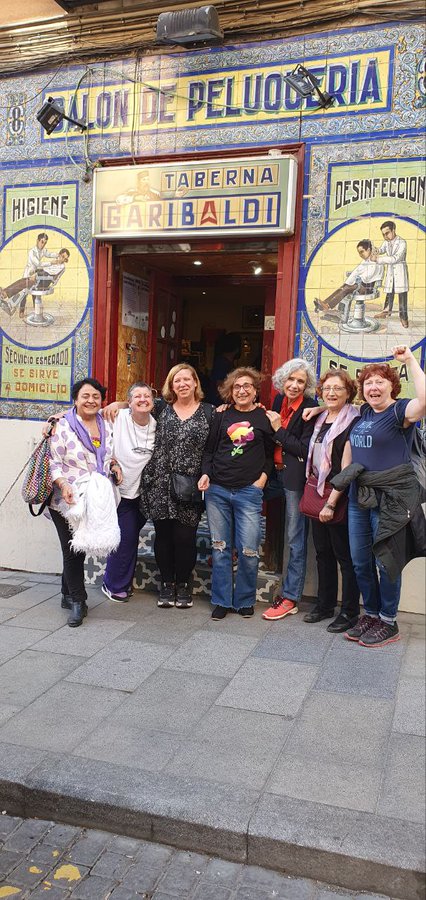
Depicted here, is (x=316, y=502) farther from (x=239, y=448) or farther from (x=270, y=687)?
(x=270, y=687)

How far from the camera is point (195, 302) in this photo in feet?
31.1

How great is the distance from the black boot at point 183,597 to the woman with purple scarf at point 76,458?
723 mm

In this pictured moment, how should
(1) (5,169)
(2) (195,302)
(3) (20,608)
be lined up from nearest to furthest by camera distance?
(3) (20,608) → (1) (5,169) → (2) (195,302)

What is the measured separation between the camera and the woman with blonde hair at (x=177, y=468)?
5.74 m

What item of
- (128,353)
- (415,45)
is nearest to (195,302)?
(128,353)

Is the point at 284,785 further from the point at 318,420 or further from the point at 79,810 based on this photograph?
the point at 318,420

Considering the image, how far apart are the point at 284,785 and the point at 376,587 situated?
6.84 feet

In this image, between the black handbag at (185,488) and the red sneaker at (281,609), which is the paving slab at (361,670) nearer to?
the red sneaker at (281,609)

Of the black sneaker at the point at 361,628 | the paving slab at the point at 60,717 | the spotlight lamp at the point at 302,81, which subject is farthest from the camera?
the spotlight lamp at the point at 302,81

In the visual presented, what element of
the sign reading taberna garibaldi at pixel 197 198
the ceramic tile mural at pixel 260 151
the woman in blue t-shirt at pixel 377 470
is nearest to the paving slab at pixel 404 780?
the woman in blue t-shirt at pixel 377 470

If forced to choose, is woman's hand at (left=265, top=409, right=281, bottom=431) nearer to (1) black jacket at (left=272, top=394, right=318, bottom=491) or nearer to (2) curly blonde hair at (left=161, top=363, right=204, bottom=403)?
(1) black jacket at (left=272, top=394, right=318, bottom=491)

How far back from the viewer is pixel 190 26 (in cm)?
605

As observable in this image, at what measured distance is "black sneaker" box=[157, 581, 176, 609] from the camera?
235 inches

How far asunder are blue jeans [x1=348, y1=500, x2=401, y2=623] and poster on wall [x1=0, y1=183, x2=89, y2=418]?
10.1 feet
